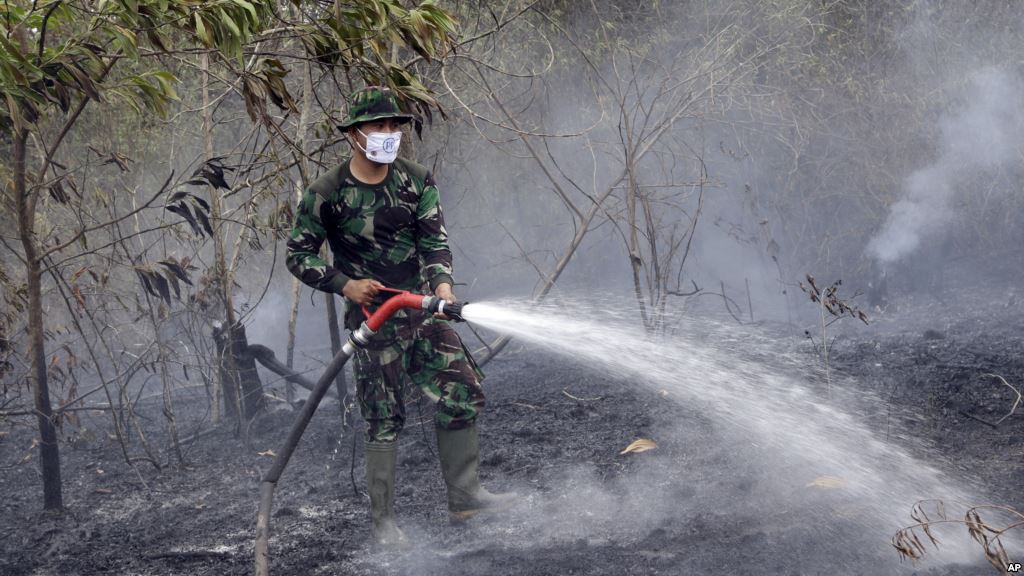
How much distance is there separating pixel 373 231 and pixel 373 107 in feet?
1.86

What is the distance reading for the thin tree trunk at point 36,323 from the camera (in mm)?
4234

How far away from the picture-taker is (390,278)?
13.5ft

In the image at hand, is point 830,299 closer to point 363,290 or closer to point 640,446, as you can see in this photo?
point 640,446

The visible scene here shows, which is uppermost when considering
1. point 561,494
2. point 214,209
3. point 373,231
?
point 214,209

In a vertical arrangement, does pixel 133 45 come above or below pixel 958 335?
above

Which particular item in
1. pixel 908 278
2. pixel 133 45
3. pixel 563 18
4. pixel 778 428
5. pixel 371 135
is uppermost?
pixel 563 18

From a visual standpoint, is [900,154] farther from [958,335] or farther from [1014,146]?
[958,335]

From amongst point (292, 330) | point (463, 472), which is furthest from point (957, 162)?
point (463, 472)

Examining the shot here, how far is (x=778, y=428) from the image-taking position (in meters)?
5.22

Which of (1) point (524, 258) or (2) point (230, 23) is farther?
(1) point (524, 258)

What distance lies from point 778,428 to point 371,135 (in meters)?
3.03

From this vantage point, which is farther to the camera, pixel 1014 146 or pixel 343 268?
pixel 1014 146

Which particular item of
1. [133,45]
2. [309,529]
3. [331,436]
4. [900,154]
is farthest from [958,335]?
[133,45]

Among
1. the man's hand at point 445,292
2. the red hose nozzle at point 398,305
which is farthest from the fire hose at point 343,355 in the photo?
the man's hand at point 445,292
